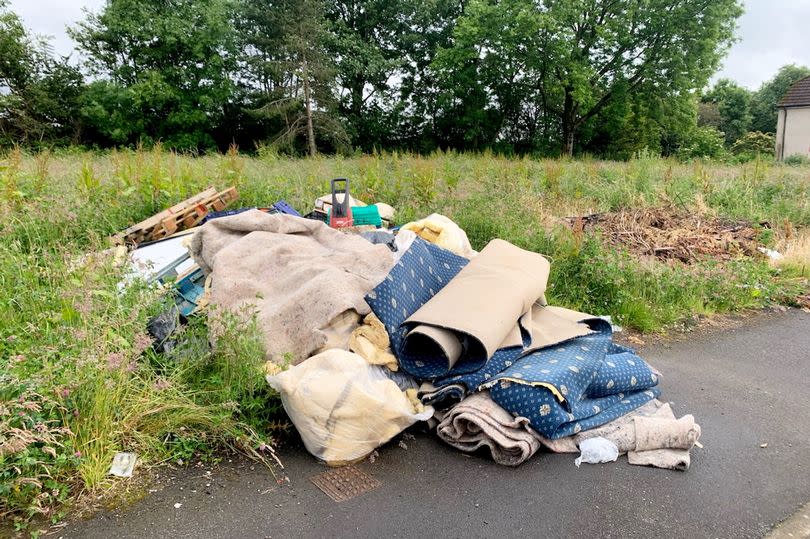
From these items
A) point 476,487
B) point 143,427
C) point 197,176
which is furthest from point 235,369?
point 197,176

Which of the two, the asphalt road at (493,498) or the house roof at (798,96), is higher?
the house roof at (798,96)

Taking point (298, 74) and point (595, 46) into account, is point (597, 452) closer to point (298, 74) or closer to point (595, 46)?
point (298, 74)

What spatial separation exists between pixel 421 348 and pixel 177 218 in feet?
10.4

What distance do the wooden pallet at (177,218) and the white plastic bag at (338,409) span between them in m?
2.60

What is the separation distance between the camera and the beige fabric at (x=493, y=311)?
3.13 meters

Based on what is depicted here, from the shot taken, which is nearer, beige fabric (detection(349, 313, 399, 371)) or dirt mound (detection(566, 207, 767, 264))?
beige fabric (detection(349, 313, 399, 371))

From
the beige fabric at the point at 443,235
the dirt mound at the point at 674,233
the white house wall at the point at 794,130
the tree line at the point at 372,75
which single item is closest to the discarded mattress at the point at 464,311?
the beige fabric at the point at 443,235

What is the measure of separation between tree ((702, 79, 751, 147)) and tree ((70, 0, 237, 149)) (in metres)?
35.3

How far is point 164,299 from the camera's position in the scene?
3359mm

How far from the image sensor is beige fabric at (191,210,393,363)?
3311 mm

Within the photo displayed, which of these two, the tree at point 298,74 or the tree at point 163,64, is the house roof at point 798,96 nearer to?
the tree at point 298,74

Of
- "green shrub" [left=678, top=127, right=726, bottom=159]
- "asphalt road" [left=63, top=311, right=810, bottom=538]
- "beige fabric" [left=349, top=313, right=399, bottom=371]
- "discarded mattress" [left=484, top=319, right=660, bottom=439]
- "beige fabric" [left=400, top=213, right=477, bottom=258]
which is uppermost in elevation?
"green shrub" [left=678, top=127, right=726, bottom=159]

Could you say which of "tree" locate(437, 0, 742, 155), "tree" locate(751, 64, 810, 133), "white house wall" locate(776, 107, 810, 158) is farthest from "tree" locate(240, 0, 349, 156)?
"tree" locate(751, 64, 810, 133)

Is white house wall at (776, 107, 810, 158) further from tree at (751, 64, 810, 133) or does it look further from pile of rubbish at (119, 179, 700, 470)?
pile of rubbish at (119, 179, 700, 470)
